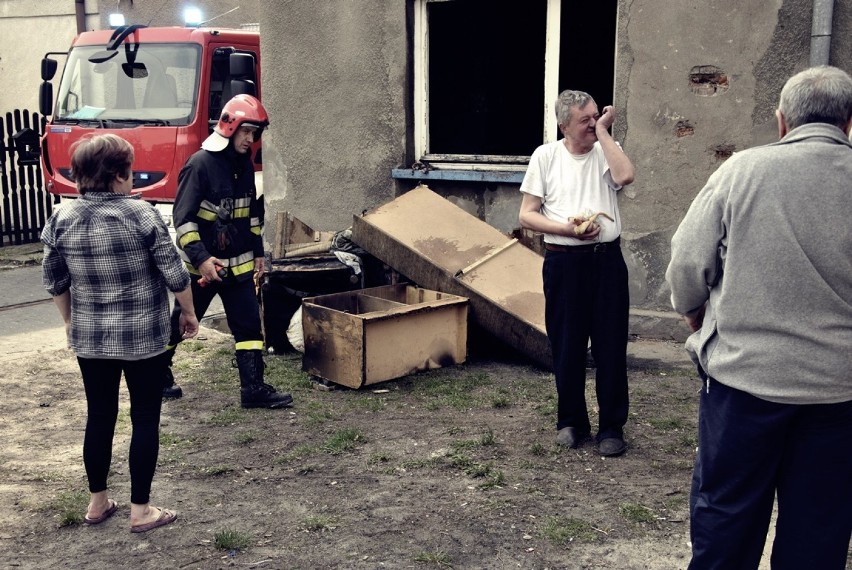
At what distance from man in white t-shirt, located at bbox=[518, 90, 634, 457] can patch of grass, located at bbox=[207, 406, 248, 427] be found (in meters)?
1.95

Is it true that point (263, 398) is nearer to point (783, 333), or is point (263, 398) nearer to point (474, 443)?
point (474, 443)

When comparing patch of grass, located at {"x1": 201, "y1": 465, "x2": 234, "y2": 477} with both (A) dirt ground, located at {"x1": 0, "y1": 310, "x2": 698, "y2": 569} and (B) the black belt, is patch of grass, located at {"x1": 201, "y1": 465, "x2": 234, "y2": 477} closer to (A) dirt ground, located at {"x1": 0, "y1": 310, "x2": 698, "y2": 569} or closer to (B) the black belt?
(A) dirt ground, located at {"x1": 0, "y1": 310, "x2": 698, "y2": 569}

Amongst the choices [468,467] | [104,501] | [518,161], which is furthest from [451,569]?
[518,161]

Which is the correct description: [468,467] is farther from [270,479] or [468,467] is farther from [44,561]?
[44,561]

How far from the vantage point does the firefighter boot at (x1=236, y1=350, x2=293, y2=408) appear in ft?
18.7

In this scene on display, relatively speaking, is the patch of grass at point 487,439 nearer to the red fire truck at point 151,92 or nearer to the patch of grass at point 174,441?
the patch of grass at point 174,441

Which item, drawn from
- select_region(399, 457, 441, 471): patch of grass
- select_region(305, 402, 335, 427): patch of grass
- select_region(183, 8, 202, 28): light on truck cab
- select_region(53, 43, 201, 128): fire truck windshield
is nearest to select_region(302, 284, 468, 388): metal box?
select_region(305, 402, 335, 427): patch of grass

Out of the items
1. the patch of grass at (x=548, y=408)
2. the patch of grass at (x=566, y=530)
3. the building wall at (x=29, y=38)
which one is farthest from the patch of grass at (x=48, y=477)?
the building wall at (x=29, y=38)

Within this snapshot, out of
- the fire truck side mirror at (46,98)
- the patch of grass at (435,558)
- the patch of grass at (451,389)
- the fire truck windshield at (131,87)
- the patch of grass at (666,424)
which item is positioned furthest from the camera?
the fire truck side mirror at (46,98)

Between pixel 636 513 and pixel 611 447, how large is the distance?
0.77m

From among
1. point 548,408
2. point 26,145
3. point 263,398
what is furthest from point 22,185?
point 548,408

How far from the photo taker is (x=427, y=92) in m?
8.35

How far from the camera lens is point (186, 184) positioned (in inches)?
216

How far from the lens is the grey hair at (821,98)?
2574 millimetres
